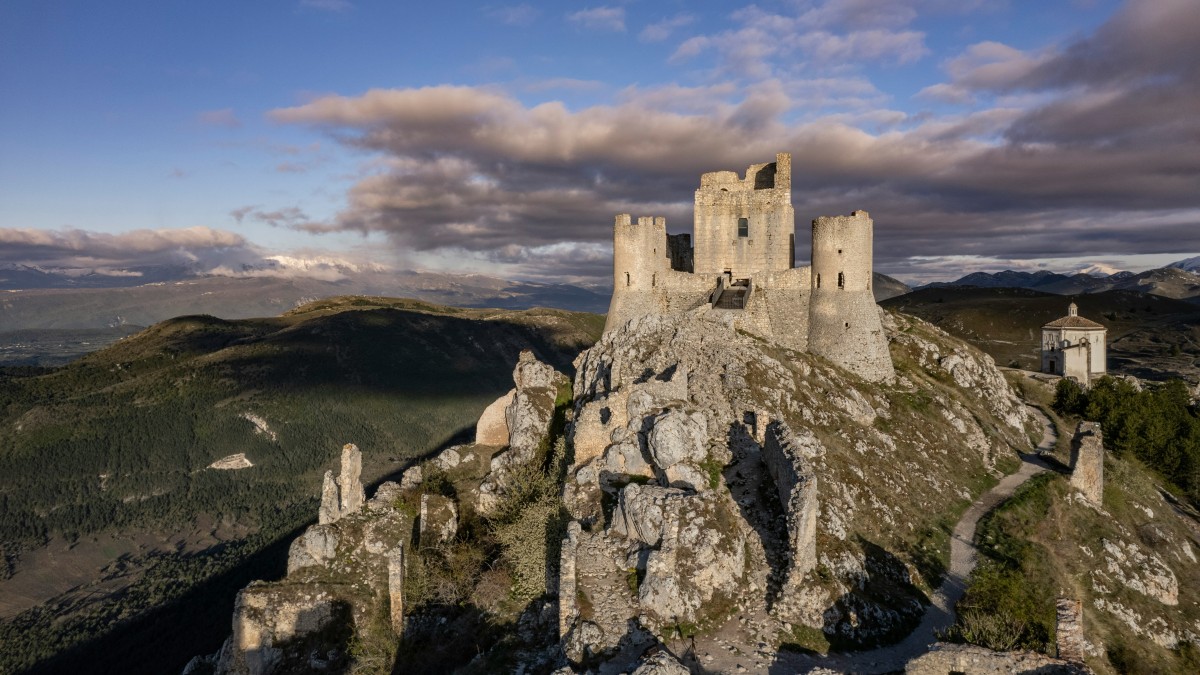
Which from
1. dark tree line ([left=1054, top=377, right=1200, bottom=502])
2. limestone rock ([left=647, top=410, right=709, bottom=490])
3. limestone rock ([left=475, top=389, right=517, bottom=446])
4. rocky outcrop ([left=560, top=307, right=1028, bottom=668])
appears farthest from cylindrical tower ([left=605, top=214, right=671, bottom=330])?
dark tree line ([left=1054, top=377, right=1200, bottom=502])

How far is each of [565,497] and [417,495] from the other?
1242cm

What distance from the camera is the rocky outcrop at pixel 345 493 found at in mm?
43719

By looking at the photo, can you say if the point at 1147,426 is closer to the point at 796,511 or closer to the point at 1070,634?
the point at 796,511

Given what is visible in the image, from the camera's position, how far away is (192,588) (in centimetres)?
11406

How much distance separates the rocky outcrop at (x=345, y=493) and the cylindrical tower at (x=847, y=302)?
111 feet

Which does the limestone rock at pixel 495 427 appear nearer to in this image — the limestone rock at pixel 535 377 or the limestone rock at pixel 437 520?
the limestone rock at pixel 535 377

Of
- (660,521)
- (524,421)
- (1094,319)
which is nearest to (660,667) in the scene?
(660,521)

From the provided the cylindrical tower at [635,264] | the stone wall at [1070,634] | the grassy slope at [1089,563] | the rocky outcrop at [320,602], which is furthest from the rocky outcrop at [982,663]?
the cylindrical tower at [635,264]

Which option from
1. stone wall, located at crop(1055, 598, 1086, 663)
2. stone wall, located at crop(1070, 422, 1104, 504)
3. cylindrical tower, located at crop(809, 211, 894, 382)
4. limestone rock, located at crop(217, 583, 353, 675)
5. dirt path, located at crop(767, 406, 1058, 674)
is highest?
cylindrical tower, located at crop(809, 211, 894, 382)

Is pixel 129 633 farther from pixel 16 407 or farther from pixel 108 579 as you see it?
pixel 16 407

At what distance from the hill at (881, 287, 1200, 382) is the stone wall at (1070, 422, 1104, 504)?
2740 inches

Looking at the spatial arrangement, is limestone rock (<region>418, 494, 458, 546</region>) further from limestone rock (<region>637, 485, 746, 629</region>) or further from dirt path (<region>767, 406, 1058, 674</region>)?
dirt path (<region>767, 406, 1058, 674</region>)

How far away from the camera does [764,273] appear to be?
50.5m

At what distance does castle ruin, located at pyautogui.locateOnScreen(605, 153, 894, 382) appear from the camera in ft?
161
